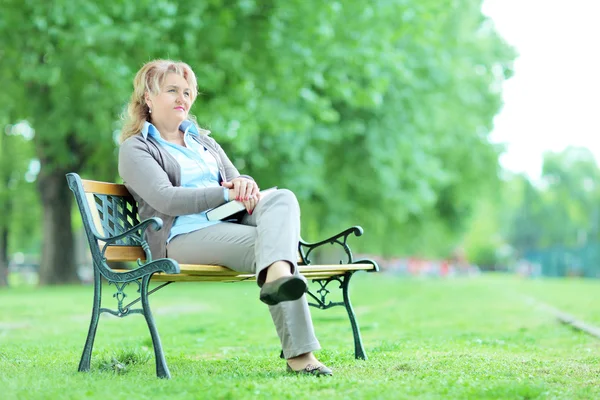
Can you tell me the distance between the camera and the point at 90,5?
45.6 feet

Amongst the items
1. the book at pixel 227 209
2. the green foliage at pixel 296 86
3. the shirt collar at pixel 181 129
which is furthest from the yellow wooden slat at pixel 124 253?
the green foliage at pixel 296 86

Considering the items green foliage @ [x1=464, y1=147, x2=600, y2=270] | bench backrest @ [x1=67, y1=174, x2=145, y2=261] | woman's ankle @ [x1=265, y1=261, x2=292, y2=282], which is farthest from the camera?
green foliage @ [x1=464, y1=147, x2=600, y2=270]

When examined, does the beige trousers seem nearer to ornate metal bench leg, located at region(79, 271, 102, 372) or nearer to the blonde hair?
ornate metal bench leg, located at region(79, 271, 102, 372)

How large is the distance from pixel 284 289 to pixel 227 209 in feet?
2.57

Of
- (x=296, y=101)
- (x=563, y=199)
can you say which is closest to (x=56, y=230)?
(x=296, y=101)

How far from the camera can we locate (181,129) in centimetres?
547

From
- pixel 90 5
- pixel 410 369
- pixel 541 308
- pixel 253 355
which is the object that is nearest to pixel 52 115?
pixel 90 5

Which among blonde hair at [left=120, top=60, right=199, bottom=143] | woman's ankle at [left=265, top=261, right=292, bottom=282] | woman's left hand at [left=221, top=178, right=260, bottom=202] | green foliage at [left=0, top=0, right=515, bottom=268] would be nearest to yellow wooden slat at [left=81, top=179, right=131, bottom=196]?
blonde hair at [left=120, top=60, right=199, bottom=143]

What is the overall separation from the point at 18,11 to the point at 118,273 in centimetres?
1122

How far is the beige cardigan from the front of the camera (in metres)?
4.88

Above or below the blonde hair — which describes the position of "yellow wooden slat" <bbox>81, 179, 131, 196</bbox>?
below

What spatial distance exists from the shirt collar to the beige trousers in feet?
2.19

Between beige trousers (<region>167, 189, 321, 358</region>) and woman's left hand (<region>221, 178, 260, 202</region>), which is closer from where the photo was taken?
beige trousers (<region>167, 189, 321, 358</region>)

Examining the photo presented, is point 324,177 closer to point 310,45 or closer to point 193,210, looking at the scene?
point 310,45
